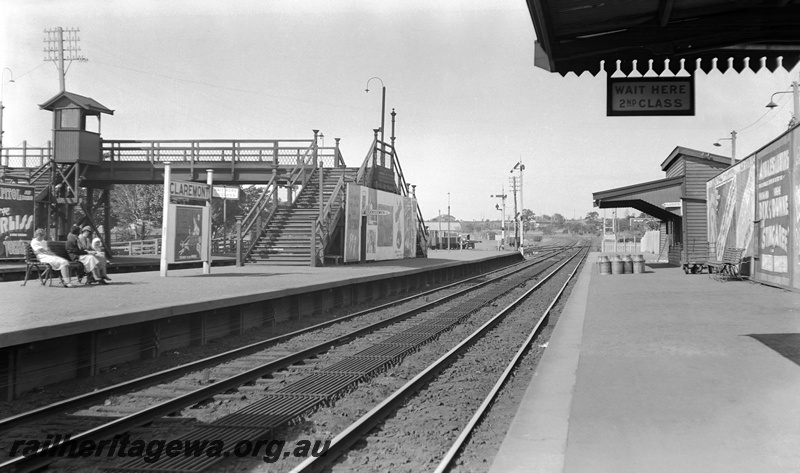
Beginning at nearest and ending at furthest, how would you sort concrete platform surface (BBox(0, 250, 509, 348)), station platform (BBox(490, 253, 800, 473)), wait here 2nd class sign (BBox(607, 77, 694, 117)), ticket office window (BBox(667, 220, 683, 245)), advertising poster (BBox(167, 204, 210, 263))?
station platform (BBox(490, 253, 800, 473)) < concrete platform surface (BBox(0, 250, 509, 348)) < wait here 2nd class sign (BBox(607, 77, 694, 117)) < advertising poster (BBox(167, 204, 210, 263)) < ticket office window (BBox(667, 220, 683, 245))

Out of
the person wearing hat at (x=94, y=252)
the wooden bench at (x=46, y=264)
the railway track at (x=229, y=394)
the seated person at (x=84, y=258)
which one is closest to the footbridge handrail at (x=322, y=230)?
the person wearing hat at (x=94, y=252)

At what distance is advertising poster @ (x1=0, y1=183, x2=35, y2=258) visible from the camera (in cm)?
2100

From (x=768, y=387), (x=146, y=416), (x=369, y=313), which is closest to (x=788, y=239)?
(x=369, y=313)

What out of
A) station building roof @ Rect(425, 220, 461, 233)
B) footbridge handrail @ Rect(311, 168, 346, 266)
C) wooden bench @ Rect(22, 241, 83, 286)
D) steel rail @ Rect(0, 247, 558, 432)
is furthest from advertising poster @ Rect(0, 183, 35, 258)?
station building roof @ Rect(425, 220, 461, 233)

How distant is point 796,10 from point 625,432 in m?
5.08

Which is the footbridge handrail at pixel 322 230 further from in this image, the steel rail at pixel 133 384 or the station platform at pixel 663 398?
the station platform at pixel 663 398

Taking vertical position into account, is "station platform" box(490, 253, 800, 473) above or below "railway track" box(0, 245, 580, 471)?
above

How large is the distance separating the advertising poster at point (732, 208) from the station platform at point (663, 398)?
9.49 metres

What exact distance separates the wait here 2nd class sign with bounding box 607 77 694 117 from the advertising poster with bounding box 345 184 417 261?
15.5 metres

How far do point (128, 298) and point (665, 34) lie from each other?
28.7ft

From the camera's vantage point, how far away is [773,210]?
58.6 feet

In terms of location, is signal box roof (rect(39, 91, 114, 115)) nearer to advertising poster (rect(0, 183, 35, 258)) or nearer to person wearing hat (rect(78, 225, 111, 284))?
advertising poster (rect(0, 183, 35, 258))

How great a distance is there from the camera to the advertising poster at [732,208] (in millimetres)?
20844

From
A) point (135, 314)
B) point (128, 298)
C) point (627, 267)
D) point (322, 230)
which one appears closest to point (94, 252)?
point (128, 298)
